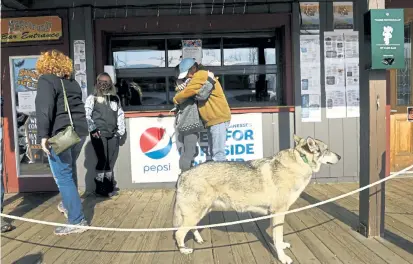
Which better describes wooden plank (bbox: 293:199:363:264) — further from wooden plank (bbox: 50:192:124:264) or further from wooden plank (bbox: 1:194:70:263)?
wooden plank (bbox: 1:194:70:263)

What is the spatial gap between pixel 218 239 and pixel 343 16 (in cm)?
448

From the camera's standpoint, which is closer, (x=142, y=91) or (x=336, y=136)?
(x=336, y=136)

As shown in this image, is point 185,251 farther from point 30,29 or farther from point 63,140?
point 30,29

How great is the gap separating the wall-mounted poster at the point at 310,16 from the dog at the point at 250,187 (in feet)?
11.2

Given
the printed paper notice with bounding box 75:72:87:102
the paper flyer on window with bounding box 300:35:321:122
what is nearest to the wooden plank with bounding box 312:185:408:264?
the paper flyer on window with bounding box 300:35:321:122

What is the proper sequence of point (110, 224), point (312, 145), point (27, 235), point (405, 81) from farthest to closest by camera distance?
1. point (405, 81)
2. point (110, 224)
3. point (27, 235)
4. point (312, 145)

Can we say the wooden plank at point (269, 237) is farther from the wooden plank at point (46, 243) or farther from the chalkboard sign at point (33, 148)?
the chalkboard sign at point (33, 148)

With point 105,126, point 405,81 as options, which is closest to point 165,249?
point 105,126

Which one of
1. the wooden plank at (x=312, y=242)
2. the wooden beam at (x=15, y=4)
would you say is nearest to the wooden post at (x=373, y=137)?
the wooden plank at (x=312, y=242)

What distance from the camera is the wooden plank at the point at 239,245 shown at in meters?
4.01

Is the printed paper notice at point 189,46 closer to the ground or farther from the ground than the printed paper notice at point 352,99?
farther from the ground

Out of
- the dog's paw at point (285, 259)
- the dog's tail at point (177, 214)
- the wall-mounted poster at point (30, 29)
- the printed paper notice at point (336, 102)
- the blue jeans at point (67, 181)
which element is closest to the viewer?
the dog's paw at point (285, 259)

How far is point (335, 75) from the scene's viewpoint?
22.8 feet

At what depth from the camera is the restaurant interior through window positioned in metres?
7.12
